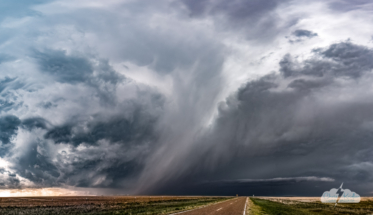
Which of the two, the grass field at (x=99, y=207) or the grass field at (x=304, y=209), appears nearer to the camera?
the grass field at (x=99, y=207)

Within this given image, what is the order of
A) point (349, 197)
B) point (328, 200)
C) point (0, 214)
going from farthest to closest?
1. point (349, 197)
2. point (328, 200)
3. point (0, 214)

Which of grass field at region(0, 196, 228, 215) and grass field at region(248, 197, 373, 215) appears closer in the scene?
grass field at region(0, 196, 228, 215)

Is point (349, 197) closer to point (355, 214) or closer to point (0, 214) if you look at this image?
point (355, 214)

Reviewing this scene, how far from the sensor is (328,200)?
101375mm

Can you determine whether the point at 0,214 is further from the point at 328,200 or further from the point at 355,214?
the point at 328,200

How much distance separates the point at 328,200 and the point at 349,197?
17.1 m

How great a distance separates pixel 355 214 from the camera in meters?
39.8

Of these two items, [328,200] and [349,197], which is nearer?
[328,200]

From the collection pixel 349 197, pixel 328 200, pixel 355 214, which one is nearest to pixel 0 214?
pixel 355 214

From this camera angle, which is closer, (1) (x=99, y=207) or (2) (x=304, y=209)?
(1) (x=99, y=207)

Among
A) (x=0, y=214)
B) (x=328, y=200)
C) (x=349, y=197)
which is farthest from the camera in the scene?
(x=349, y=197)

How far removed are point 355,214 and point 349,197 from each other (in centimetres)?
8724

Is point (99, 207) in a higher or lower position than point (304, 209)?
higher

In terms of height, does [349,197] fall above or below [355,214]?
below
